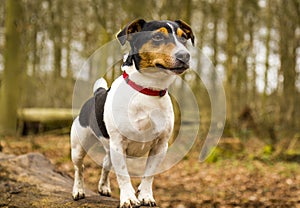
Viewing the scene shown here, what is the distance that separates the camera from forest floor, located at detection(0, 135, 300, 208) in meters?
6.50

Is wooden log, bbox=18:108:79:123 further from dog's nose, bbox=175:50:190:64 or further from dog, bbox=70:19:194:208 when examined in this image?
dog's nose, bbox=175:50:190:64

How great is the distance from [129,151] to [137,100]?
538 millimetres

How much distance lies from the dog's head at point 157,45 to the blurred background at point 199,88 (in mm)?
1301

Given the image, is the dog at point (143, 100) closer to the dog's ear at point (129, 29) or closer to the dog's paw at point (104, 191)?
the dog's ear at point (129, 29)

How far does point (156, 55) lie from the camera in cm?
308

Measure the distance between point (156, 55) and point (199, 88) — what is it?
1424cm

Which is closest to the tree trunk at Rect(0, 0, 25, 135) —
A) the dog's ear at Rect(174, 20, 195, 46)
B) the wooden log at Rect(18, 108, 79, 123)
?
the wooden log at Rect(18, 108, 79, 123)

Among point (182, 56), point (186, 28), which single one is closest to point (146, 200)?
point (182, 56)

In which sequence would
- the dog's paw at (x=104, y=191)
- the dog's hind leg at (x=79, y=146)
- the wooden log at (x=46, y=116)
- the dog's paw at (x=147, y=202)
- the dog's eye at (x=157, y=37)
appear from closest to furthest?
the dog's eye at (x=157, y=37) < the dog's paw at (x=147, y=202) < the dog's hind leg at (x=79, y=146) < the dog's paw at (x=104, y=191) < the wooden log at (x=46, y=116)

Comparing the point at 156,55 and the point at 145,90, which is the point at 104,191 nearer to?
the point at 145,90

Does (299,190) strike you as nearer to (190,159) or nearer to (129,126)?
(190,159)

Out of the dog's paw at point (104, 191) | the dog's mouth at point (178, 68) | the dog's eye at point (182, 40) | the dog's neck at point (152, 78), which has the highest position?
the dog's eye at point (182, 40)

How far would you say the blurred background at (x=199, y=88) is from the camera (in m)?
7.62

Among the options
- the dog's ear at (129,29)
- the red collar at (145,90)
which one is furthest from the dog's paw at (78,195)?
the dog's ear at (129,29)
